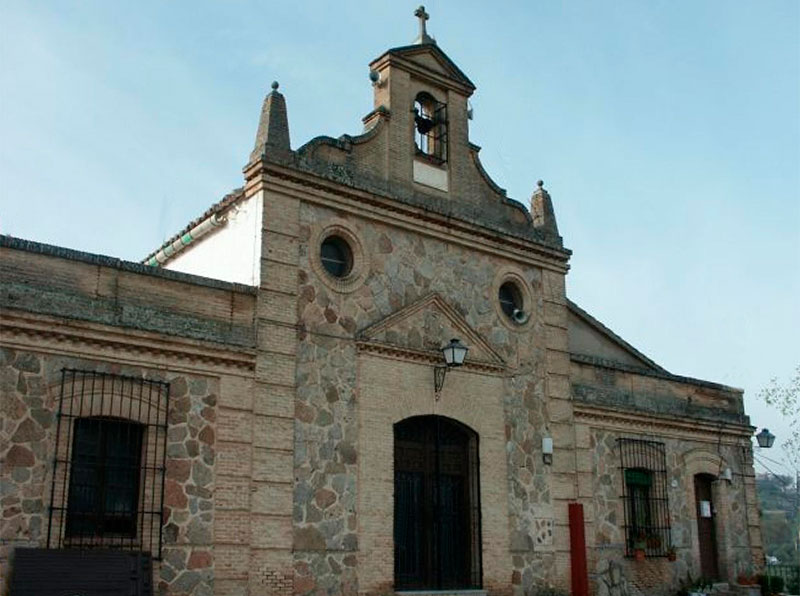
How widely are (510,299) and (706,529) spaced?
7.56 metres

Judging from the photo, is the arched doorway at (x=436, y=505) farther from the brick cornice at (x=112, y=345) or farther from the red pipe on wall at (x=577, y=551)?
the brick cornice at (x=112, y=345)

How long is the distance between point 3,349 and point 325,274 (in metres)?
5.34

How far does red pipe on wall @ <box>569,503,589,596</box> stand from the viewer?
17.8 meters

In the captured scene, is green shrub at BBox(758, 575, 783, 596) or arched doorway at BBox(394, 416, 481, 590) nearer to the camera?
arched doorway at BBox(394, 416, 481, 590)

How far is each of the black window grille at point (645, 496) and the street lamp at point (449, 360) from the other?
521cm

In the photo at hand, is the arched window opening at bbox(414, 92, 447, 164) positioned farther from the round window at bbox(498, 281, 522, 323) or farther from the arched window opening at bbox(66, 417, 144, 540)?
the arched window opening at bbox(66, 417, 144, 540)

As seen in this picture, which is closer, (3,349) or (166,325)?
(3,349)

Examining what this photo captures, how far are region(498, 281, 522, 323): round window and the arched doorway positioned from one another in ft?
9.32

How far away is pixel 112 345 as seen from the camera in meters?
13.0

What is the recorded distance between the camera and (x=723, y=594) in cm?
2050

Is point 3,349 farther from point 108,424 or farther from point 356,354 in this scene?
point 356,354

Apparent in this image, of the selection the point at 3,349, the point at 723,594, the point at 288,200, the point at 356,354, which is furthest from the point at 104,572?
the point at 723,594

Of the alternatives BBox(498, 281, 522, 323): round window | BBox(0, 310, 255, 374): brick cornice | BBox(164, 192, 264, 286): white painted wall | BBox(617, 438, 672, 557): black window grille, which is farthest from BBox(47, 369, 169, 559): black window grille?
BBox(617, 438, 672, 557): black window grille

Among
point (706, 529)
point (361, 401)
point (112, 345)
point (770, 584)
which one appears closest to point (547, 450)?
point (361, 401)
